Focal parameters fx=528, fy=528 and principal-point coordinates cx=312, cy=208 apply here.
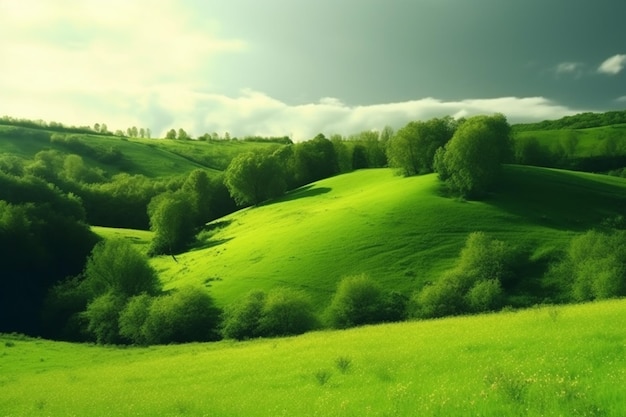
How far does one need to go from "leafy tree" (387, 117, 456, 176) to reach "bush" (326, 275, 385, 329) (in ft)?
171

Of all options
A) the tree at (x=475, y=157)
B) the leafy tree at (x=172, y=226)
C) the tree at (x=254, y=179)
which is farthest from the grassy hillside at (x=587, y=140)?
the leafy tree at (x=172, y=226)

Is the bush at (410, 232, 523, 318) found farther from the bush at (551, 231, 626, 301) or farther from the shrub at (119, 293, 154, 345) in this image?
the shrub at (119, 293, 154, 345)

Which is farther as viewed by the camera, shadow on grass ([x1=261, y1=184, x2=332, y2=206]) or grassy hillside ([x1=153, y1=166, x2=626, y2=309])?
shadow on grass ([x1=261, y1=184, x2=332, y2=206])

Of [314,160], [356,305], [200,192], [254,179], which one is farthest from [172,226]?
[356,305]

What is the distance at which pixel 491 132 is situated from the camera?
8962 centimetres

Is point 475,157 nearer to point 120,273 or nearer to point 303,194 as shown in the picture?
point 303,194

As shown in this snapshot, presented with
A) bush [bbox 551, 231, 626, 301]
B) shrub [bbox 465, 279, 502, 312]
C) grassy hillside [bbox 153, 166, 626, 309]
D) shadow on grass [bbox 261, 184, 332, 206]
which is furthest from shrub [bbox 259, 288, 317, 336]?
shadow on grass [bbox 261, 184, 332, 206]

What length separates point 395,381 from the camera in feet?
49.7

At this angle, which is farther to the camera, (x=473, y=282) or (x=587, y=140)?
(x=587, y=140)

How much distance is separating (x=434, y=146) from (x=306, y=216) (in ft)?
98.8

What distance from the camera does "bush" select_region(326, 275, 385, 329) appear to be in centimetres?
5925

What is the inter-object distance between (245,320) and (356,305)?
1266 centimetres

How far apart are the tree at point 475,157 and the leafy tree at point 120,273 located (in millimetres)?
52109

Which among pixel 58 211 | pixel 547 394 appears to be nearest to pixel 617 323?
pixel 547 394
